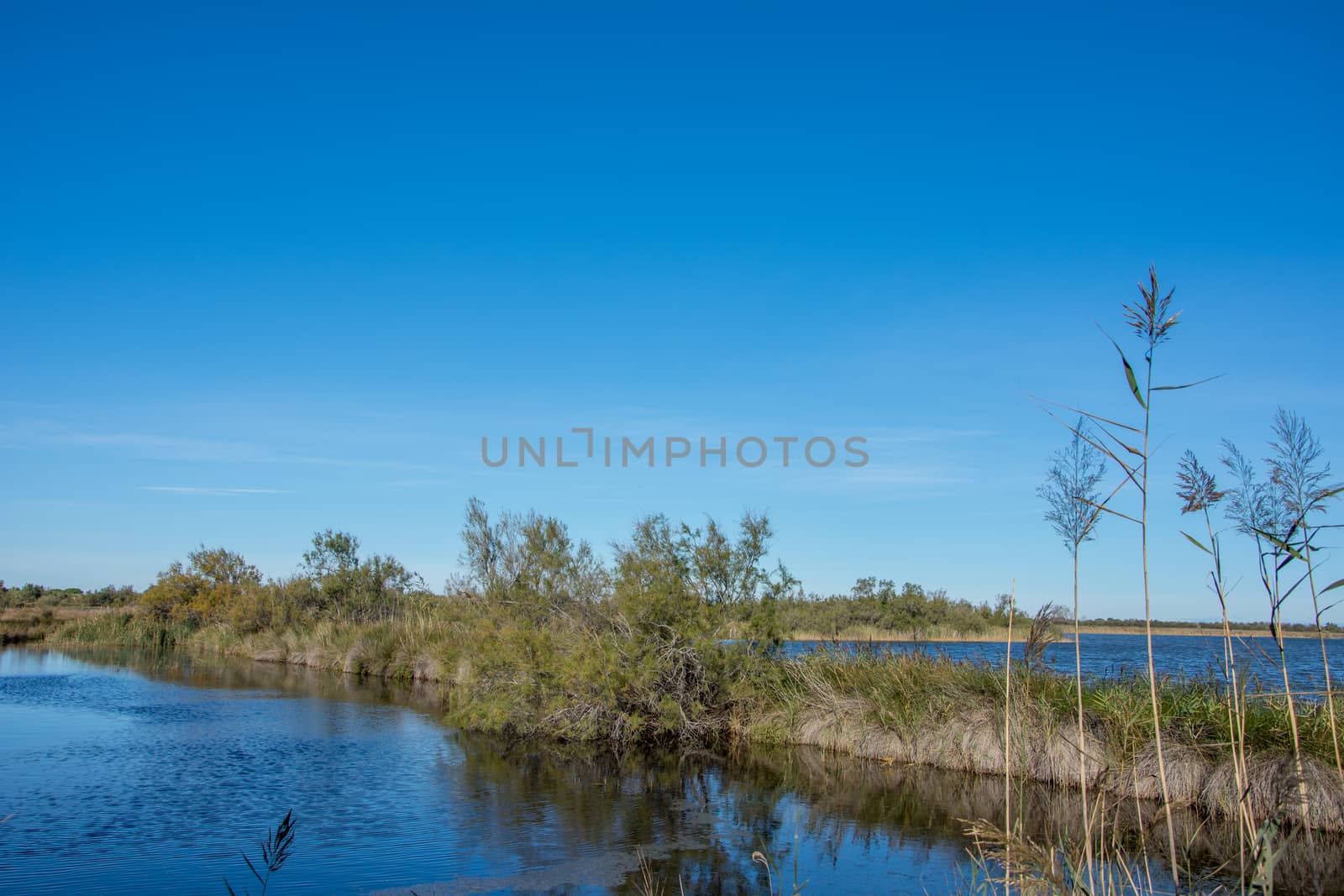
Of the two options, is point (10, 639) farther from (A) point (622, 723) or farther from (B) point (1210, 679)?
(B) point (1210, 679)

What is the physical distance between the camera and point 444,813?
1195cm

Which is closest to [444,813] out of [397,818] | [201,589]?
[397,818]

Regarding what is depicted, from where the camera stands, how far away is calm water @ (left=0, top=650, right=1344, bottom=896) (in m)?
9.24

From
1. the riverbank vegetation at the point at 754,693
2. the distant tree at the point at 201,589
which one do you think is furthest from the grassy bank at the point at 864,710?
the distant tree at the point at 201,589

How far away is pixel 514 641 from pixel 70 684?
1757 centimetres

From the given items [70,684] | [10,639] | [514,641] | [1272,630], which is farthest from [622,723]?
[10,639]

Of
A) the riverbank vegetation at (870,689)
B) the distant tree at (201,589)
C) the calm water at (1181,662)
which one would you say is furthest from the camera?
the distant tree at (201,589)

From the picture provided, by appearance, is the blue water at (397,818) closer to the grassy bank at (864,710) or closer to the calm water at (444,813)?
the calm water at (444,813)

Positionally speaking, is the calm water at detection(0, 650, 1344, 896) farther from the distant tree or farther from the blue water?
the distant tree

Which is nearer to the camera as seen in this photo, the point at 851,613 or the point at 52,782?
the point at 52,782

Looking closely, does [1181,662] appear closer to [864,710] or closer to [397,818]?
[864,710]

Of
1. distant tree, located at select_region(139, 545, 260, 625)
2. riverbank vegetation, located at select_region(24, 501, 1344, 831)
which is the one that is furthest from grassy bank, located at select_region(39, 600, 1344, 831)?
distant tree, located at select_region(139, 545, 260, 625)

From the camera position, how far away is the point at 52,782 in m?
13.3

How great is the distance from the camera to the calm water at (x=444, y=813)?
30.3 ft
